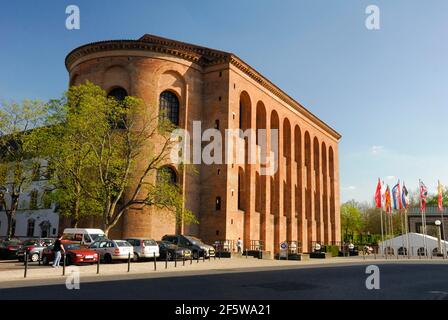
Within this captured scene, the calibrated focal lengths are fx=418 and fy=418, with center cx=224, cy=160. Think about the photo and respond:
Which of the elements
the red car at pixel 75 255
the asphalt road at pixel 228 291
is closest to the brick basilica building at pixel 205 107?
the red car at pixel 75 255

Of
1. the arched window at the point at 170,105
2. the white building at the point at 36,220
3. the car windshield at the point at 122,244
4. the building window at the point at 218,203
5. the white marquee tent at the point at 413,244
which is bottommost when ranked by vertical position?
the white marquee tent at the point at 413,244

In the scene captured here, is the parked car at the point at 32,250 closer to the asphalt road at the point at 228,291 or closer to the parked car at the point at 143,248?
the parked car at the point at 143,248

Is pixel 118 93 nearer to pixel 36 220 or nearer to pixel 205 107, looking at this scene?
pixel 205 107

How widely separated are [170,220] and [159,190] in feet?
20.1

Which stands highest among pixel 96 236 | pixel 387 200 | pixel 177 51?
pixel 177 51

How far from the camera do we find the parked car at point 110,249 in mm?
22500

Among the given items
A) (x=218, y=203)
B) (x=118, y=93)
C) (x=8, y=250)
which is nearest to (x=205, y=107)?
(x=118, y=93)

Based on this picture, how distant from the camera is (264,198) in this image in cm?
4078

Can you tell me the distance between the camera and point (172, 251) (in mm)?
25797

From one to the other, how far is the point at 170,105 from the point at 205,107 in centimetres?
327

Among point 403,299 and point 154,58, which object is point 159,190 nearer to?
point 154,58

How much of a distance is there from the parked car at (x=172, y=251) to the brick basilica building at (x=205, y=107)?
5.74 m

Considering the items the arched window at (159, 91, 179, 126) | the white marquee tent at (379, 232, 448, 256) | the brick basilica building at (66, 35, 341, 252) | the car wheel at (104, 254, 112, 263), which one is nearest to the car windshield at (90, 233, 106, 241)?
the car wheel at (104, 254, 112, 263)
